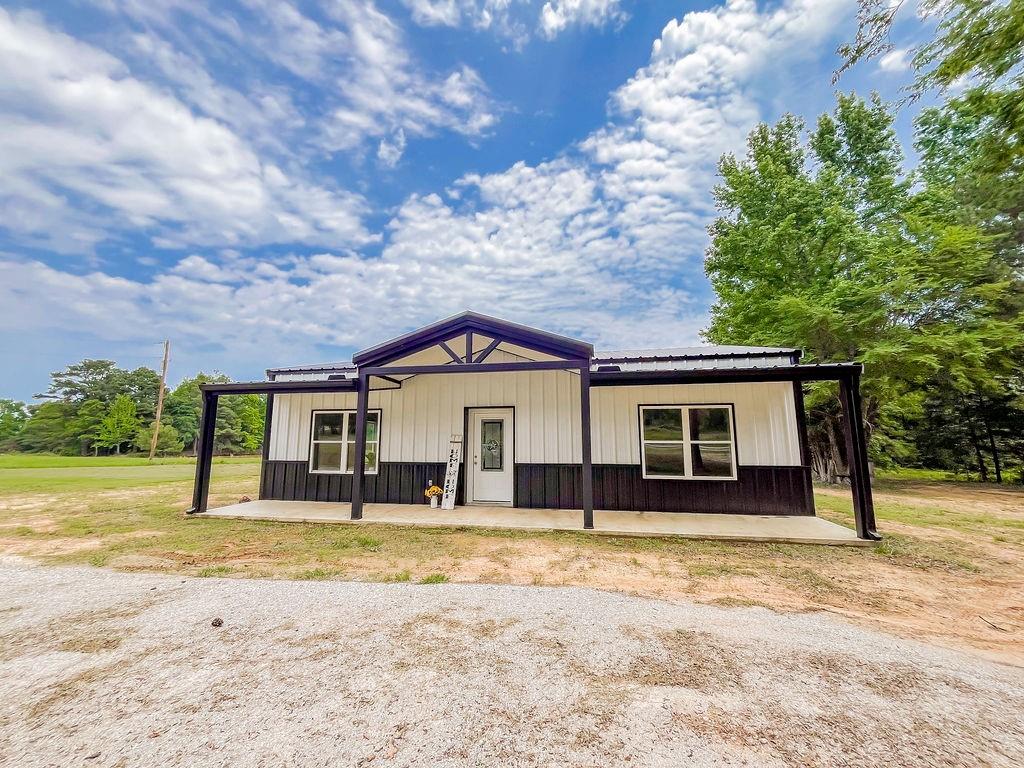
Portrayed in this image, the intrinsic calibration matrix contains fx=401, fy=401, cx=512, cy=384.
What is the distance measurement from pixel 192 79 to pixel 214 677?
1508 cm

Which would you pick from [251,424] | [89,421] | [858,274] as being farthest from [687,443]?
[89,421]

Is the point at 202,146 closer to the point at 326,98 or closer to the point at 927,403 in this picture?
the point at 326,98

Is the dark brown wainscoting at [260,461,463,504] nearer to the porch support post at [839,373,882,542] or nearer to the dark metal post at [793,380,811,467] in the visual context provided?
the dark metal post at [793,380,811,467]

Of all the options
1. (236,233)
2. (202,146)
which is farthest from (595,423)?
(236,233)

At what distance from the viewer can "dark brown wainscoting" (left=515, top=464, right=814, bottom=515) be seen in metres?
7.24

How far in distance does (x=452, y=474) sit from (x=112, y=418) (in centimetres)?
3907

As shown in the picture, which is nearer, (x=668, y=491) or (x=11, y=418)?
(x=668, y=491)

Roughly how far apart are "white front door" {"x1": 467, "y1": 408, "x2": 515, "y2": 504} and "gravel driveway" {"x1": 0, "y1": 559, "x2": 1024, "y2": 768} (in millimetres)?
4710

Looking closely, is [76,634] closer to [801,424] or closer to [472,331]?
[472,331]

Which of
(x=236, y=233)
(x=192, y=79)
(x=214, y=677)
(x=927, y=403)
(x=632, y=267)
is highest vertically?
(x=236, y=233)

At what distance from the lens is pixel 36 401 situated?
38875 mm

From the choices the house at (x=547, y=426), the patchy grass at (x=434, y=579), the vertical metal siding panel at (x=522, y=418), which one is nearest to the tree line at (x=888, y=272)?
the house at (x=547, y=426)

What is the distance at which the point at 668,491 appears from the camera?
24.9 ft

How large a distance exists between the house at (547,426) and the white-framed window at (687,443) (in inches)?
0.8
